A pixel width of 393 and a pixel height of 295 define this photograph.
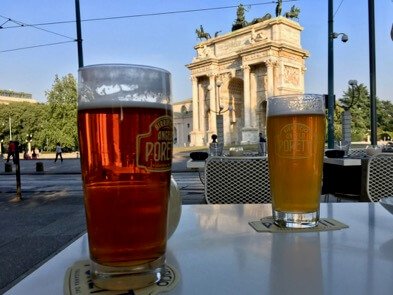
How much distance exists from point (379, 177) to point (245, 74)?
36666 mm

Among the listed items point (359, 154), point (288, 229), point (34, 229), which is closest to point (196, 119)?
point (359, 154)

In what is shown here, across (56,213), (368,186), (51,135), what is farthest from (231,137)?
(368,186)

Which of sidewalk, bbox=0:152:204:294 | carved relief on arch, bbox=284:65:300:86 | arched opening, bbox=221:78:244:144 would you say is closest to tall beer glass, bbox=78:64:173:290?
sidewalk, bbox=0:152:204:294

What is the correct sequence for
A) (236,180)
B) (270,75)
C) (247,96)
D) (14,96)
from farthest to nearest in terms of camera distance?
1. (14,96)
2. (247,96)
3. (270,75)
4. (236,180)

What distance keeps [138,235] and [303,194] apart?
0.47 meters

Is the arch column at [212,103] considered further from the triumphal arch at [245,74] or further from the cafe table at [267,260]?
the cafe table at [267,260]

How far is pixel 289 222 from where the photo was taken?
945 millimetres

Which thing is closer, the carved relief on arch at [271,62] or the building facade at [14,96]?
the carved relief on arch at [271,62]

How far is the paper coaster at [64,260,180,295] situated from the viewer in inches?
21.8

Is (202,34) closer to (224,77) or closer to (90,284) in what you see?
(224,77)

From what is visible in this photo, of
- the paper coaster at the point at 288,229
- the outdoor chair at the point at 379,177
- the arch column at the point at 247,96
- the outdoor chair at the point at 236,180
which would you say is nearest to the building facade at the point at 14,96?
the arch column at the point at 247,96

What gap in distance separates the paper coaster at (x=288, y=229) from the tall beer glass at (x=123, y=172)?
1.36ft

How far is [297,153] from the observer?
2.92 ft

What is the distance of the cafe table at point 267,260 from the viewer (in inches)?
22.1
